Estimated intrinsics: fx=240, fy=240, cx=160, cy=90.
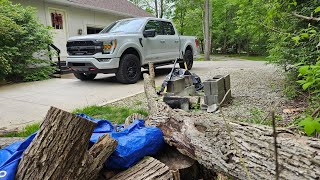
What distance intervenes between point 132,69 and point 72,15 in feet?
26.8

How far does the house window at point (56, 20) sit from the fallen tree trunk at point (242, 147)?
12367 mm

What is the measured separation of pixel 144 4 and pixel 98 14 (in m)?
20.7

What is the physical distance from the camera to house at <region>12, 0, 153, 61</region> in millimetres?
12281

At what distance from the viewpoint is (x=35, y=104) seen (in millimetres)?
5262

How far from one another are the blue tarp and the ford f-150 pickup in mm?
4581

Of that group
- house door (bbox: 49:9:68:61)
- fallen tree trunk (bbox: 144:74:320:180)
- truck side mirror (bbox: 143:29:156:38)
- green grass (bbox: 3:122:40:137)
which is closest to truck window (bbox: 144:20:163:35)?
truck side mirror (bbox: 143:29:156:38)

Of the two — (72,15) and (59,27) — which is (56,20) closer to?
(59,27)

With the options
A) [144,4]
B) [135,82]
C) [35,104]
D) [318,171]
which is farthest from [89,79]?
[144,4]

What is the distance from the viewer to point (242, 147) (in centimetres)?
188

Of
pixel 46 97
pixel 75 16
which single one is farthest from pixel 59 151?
pixel 75 16

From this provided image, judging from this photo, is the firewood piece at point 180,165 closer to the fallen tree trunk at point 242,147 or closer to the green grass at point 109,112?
the fallen tree trunk at point 242,147

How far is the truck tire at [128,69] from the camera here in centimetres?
716

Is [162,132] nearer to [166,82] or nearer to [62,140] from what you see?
[62,140]

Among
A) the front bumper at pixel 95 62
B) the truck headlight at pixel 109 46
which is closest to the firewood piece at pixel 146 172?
the front bumper at pixel 95 62
